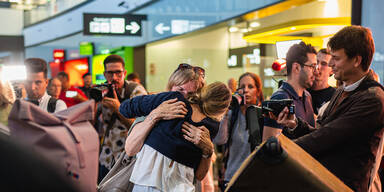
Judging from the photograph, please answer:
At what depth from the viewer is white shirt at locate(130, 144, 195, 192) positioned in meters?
2.60

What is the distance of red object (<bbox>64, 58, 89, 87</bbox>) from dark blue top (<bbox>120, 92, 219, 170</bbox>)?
56.7ft

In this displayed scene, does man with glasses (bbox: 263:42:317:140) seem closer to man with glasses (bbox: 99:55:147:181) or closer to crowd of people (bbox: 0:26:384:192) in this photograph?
crowd of people (bbox: 0:26:384:192)

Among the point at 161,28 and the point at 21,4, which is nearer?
the point at 161,28

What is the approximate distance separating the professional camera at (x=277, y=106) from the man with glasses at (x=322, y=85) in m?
1.87

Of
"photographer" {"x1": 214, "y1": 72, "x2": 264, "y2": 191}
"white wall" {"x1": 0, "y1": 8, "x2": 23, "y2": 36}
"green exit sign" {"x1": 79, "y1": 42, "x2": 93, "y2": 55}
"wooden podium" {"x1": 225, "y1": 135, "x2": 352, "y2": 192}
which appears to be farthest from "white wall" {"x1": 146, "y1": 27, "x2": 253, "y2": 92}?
"white wall" {"x1": 0, "y1": 8, "x2": 23, "y2": 36}

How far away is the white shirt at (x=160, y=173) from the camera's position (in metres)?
2.60

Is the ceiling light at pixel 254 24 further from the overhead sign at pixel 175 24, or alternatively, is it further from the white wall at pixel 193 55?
the white wall at pixel 193 55

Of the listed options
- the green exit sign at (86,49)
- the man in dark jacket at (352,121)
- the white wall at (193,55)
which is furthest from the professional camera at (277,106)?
the green exit sign at (86,49)

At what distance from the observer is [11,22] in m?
27.6

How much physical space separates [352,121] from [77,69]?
19863mm

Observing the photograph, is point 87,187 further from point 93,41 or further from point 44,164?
point 93,41

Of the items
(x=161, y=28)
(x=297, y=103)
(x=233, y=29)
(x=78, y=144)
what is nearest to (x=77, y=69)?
(x=161, y=28)

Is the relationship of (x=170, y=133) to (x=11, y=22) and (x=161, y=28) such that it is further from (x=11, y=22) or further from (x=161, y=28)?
(x=11, y=22)

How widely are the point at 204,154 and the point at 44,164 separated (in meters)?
2.05
